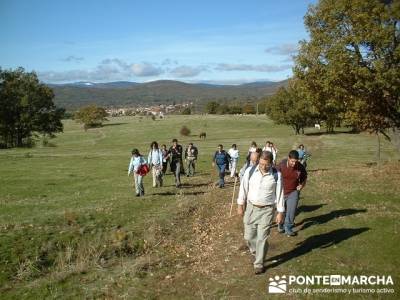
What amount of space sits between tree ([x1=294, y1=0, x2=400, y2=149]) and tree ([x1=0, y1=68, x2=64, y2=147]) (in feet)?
188

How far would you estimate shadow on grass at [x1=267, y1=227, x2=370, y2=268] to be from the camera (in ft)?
36.8

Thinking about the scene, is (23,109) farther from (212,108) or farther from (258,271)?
(212,108)

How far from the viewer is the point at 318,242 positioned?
12.4 m

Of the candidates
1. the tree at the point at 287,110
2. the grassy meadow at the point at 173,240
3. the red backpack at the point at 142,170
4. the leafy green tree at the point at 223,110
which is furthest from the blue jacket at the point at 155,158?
the leafy green tree at the point at 223,110

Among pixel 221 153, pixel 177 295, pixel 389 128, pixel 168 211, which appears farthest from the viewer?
pixel 389 128

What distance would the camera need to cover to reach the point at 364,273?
1004 cm

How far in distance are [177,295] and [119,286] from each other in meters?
1.41

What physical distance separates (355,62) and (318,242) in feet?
43.8

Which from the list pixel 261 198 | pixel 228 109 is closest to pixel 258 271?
pixel 261 198

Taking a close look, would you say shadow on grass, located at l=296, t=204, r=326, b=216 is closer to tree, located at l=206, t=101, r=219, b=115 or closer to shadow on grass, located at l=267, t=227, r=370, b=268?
shadow on grass, located at l=267, t=227, r=370, b=268

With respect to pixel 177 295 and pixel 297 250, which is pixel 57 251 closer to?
Result: pixel 177 295

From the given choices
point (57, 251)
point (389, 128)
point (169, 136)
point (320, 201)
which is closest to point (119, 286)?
point (57, 251)

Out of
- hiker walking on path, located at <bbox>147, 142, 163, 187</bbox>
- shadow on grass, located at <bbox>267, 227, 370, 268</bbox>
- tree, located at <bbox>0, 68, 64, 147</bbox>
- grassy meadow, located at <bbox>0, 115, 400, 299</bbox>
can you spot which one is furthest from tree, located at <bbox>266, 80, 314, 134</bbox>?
shadow on grass, located at <bbox>267, 227, 370, 268</bbox>

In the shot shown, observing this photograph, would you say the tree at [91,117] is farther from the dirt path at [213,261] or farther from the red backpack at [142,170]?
the dirt path at [213,261]
